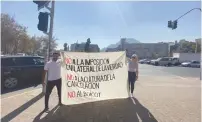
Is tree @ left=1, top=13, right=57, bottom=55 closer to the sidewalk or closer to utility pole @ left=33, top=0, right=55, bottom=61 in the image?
utility pole @ left=33, top=0, right=55, bottom=61

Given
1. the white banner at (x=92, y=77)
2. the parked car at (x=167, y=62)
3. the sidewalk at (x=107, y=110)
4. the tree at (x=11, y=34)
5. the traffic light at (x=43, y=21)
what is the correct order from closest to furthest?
the sidewalk at (x=107, y=110) < the white banner at (x=92, y=77) < the traffic light at (x=43, y=21) < the tree at (x=11, y=34) < the parked car at (x=167, y=62)

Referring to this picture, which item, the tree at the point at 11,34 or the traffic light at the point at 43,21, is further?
the tree at the point at 11,34

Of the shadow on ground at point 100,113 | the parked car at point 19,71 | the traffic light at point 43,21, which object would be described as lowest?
the shadow on ground at point 100,113

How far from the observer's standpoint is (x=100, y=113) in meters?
7.02

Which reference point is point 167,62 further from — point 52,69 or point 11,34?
point 52,69

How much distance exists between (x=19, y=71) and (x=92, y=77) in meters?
5.67

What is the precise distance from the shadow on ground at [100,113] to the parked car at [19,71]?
4915 mm

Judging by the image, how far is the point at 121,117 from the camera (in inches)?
262

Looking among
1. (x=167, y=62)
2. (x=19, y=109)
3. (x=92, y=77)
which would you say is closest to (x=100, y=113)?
(x=92, y=77)

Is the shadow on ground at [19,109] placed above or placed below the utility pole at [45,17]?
below

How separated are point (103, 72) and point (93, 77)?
373mm

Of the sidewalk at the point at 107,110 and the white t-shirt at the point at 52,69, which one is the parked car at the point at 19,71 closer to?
the sidewalk at the point at 107,110

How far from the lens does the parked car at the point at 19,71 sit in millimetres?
11648

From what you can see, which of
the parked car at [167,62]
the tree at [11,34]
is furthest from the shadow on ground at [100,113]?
the parked car at [167,62]
